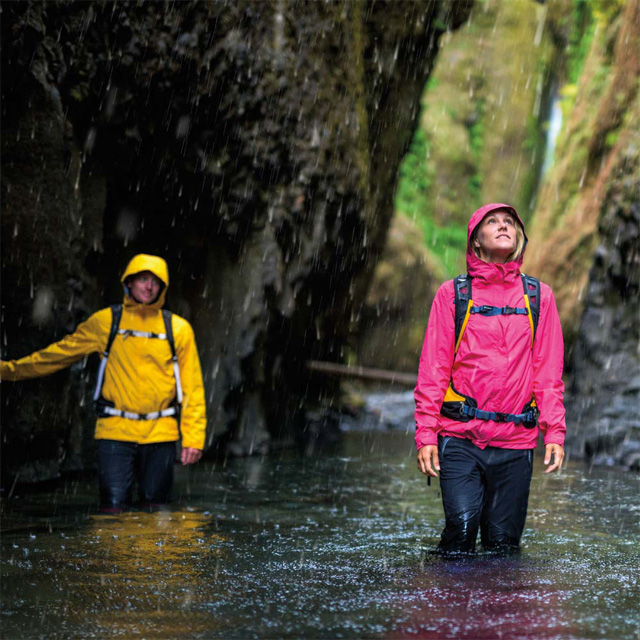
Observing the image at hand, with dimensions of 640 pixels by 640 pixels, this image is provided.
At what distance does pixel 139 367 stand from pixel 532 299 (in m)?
3.35

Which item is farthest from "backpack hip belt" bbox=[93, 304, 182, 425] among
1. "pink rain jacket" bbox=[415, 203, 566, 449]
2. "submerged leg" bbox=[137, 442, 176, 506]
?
"pink rain jacket" bbox=[415, 203, 566, 449]

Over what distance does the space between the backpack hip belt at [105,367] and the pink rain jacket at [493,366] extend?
2.75 meters

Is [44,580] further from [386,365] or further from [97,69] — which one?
[386,365]

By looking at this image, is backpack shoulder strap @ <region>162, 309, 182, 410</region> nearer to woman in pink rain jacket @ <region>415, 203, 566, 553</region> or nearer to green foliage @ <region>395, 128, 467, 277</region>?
woman in pink rain jacket @ <region>415, 203, 566, 553</region>

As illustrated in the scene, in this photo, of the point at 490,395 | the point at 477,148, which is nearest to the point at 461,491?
the point at 490,395

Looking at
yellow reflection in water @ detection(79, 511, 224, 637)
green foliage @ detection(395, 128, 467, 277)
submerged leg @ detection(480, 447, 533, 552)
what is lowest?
yellow reflection in water @ detection(79, 511, 224, 637)

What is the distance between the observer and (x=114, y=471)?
7.10m

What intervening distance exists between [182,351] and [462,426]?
297cm

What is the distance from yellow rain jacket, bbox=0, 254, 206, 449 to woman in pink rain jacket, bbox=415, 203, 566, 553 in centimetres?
269

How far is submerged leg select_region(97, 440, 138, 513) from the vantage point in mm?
7090

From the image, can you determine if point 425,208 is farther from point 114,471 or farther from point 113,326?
point 114,471

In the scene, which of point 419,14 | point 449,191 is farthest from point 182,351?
point 449,191

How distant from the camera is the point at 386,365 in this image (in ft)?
75.3

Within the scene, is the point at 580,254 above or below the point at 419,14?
below
